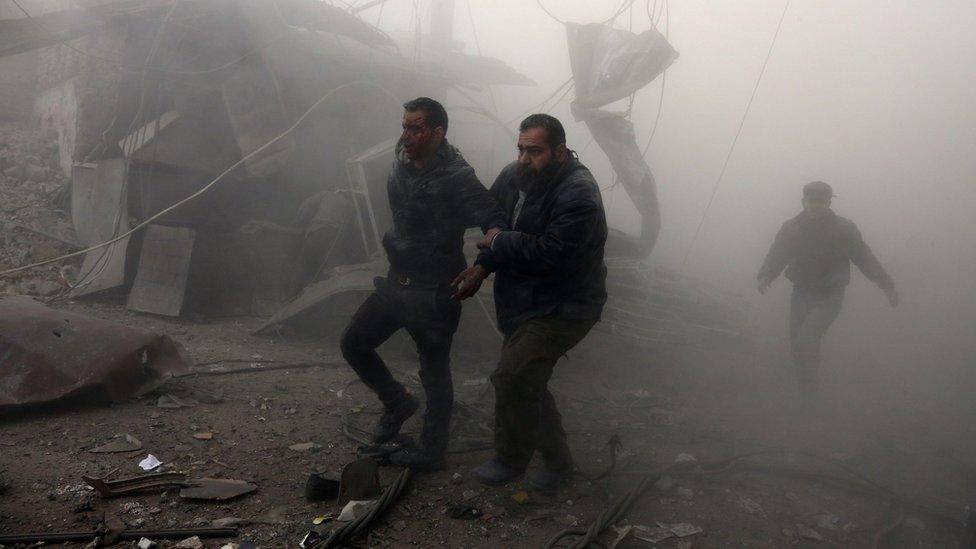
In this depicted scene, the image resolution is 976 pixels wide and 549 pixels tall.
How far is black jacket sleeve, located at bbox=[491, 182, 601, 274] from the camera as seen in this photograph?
3014mm

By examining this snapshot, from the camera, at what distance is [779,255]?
6.01 m

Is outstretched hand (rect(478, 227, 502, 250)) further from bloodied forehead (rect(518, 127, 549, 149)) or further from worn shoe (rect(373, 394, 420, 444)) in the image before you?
worn shoe (rect(373, 394, 420, 444))

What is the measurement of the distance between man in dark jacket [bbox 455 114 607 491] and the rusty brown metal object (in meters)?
1.41

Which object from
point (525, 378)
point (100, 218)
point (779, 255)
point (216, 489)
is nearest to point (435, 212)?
point (525, 378)

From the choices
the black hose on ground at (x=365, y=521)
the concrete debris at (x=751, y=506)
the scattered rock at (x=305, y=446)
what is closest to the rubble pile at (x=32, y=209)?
the scattered rock at (x=305, y=446)

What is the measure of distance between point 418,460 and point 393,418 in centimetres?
33

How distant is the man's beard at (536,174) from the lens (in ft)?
10.4

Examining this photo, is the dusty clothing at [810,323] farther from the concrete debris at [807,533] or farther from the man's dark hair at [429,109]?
the man's dark hair at [429,109]

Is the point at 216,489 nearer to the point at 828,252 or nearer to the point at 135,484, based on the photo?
the point at 135,484

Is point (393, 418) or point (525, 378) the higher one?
point (525, 378)

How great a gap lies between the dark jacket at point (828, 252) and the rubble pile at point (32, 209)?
21.9 feet

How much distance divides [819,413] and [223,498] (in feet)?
16.5

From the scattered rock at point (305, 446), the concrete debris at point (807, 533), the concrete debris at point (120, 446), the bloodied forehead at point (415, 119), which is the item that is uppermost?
the bloodied forehead at point (415, 119)

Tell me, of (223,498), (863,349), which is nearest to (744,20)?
(863,349)
